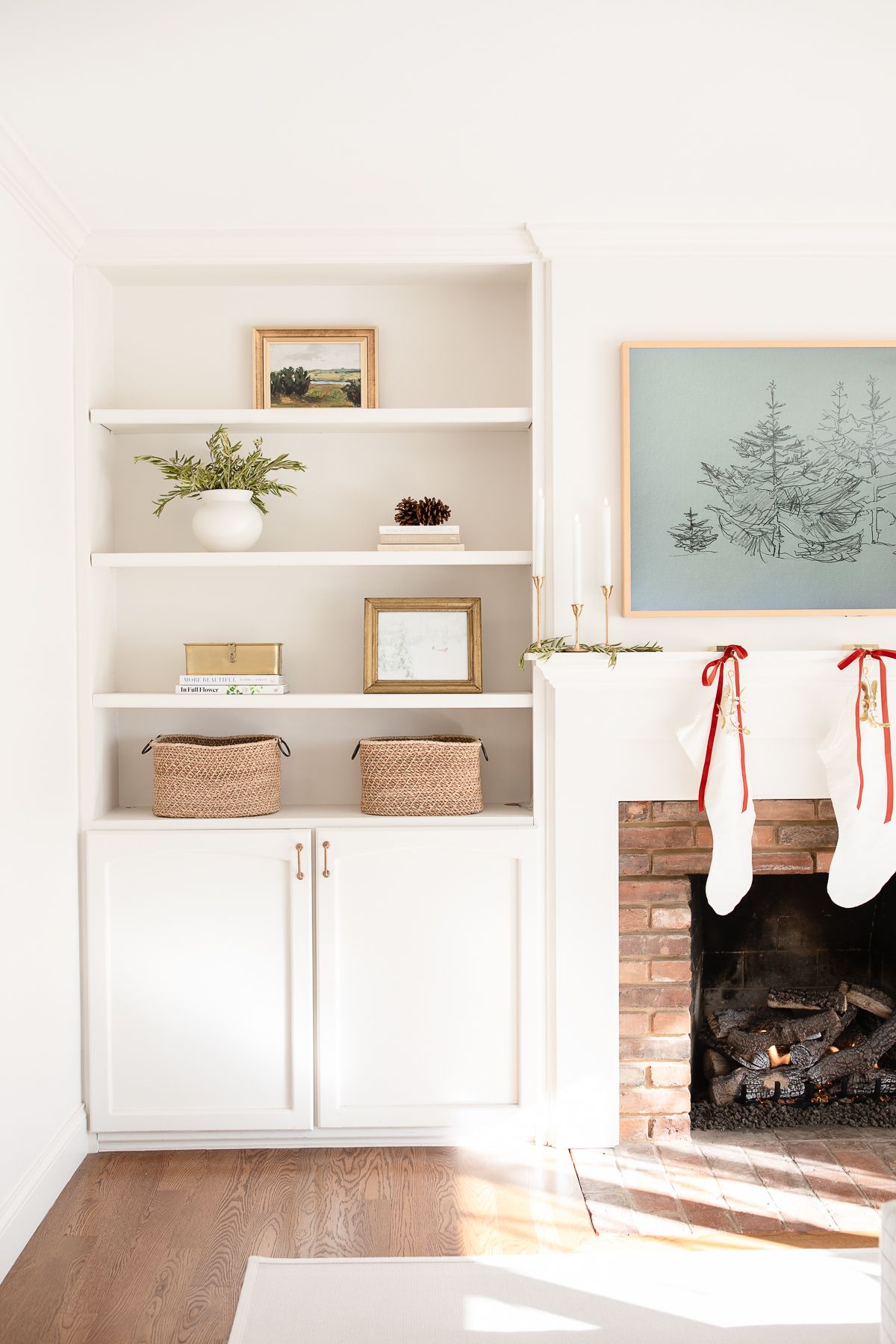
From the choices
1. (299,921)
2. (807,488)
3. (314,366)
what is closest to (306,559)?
(314,366)

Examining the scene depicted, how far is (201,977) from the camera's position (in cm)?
265

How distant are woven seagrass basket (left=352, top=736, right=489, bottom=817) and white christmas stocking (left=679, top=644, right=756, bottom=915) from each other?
1.88ft

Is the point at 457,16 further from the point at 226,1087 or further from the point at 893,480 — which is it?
the point at 226,1087

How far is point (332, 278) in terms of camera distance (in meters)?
2.84

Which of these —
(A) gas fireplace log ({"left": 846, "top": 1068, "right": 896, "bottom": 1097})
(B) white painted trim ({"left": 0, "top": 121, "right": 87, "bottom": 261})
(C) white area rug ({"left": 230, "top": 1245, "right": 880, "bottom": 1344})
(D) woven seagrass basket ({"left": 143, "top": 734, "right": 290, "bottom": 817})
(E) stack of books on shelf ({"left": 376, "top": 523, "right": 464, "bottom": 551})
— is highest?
(B) white painted trim ({"left": 0, "top": 121, "right": 87, "bottom": 261})

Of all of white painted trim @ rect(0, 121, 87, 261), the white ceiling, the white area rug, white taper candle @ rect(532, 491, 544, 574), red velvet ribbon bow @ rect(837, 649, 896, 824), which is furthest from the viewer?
white taper candle @ rect(532, 491, 544, 574)

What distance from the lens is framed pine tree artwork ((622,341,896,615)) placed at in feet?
8.74

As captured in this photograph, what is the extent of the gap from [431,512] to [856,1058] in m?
1.94

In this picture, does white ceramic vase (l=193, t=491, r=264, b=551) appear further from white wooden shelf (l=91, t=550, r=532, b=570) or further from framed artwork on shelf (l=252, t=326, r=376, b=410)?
framed artwork on shelf (l=252, t=326, r=376, b=410)

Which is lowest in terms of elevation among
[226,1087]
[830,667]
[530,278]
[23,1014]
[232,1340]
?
[232,1340]

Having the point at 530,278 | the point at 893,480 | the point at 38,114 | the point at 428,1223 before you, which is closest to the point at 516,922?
the point at 428,1223

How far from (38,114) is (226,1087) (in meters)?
2.31

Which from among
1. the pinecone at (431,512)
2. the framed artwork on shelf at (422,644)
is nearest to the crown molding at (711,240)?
the pinecone at (431,512)

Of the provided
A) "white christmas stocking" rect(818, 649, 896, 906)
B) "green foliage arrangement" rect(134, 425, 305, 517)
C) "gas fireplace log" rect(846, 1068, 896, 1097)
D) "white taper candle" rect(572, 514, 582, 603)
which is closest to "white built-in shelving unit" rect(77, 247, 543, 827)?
"green foliage arrangement" rect(134, 425, 305, 517)
